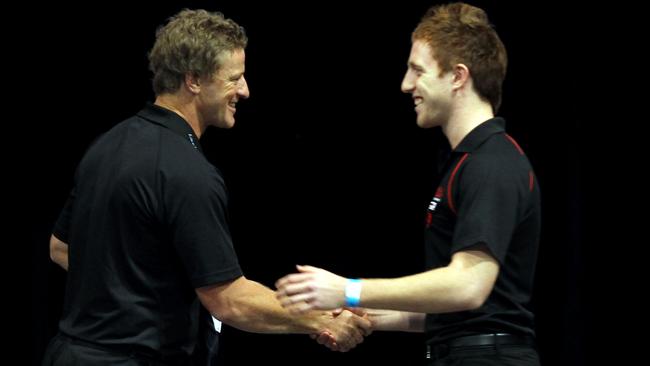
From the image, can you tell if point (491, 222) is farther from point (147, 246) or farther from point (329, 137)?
point (329, 137)

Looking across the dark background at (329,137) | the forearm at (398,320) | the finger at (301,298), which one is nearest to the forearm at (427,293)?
the finger at (301,298)

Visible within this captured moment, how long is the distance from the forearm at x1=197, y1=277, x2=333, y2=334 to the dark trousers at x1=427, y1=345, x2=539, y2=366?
575 millimetres

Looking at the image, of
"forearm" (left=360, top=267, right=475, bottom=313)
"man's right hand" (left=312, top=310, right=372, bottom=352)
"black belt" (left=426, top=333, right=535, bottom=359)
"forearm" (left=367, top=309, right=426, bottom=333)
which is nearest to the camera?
"forearm" (left=360, top=267, right=475, bottom=313)

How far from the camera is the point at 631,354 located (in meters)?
4.70

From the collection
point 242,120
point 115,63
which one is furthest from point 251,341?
point 115,63

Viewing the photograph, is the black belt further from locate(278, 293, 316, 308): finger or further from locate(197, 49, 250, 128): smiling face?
locate(197, 49, 250, 128): smiling face

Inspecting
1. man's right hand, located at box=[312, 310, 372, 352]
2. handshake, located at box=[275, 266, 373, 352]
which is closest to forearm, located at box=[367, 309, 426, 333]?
man's right hand, located at box=[312, 310, 372, 352]

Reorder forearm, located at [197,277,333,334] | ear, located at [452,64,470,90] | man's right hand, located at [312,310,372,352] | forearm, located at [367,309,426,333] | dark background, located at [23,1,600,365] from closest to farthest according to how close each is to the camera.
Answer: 1. ear, located at [452,64,470,90]
2. forearm, located at [197,277,333,334]
3. forearm, located at [367,309,426,333]
4. man's right hand, located at [312,310,372,352]
5. dark background, located at [23,1,600,365]

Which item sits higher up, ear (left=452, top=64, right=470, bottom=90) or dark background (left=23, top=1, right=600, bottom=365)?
ear (left=452, top=64, right=470, bottom=90)

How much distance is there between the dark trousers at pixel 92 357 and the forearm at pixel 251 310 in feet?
0.66

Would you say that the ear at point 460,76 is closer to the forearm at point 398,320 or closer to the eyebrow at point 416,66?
the eyebrow at point 416,66

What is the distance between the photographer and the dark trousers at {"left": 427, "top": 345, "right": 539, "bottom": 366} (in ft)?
9.30

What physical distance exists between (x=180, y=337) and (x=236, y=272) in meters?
0.24

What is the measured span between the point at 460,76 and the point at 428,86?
0.34 feet
